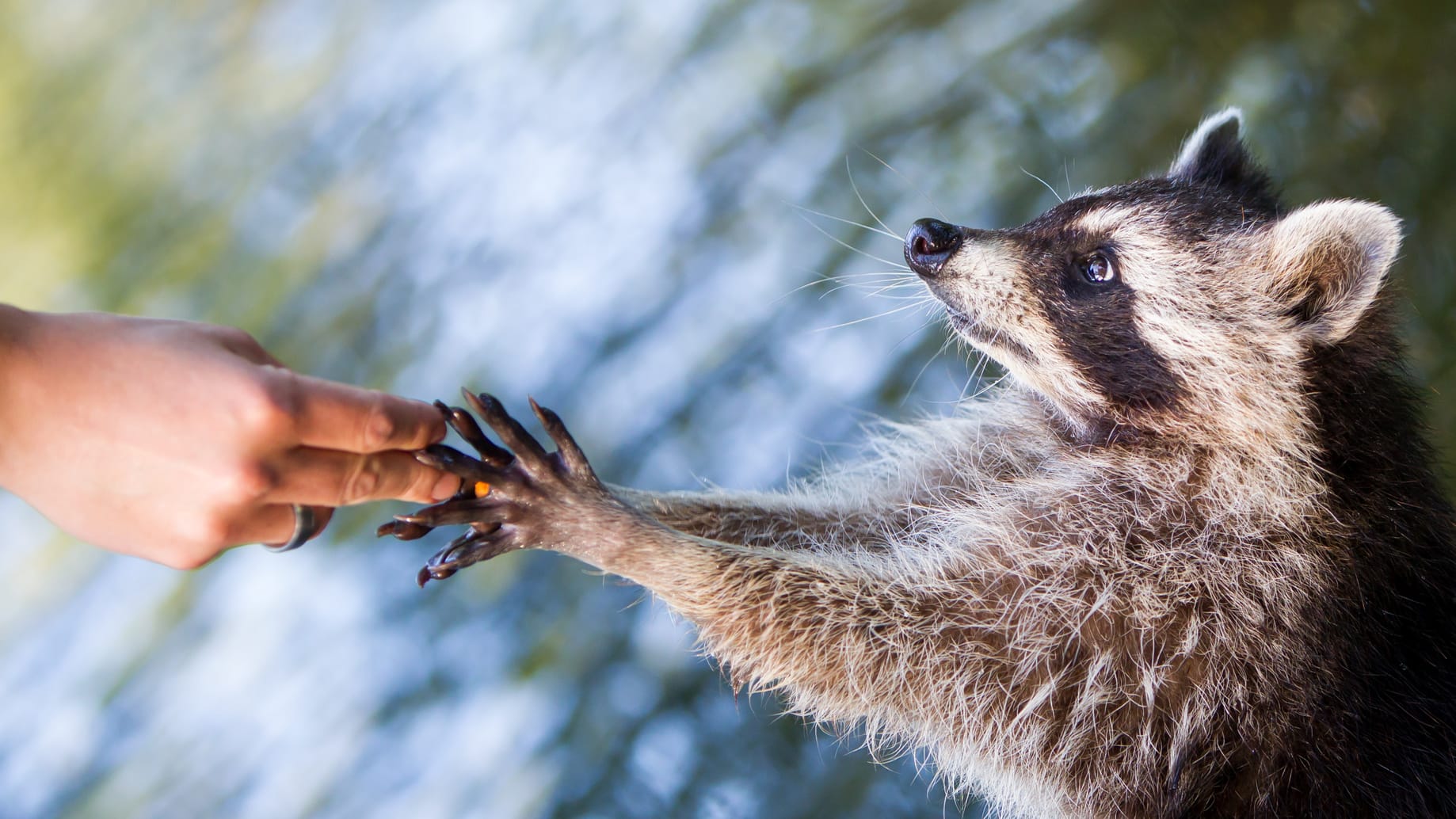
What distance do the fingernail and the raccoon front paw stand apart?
2 centimetres

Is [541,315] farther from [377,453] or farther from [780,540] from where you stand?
[377,453]

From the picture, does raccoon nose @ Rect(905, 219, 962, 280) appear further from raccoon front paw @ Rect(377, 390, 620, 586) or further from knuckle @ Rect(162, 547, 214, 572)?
knuckle @ Rect(162, 547, 214, 572)

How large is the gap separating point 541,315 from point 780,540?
1.18 m

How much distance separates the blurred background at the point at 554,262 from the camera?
2744 millimetres

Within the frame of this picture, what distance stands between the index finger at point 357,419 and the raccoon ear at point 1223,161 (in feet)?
5.20

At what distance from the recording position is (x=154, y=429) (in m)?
1.35

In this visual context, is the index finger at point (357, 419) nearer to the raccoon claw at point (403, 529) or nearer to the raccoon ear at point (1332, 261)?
the raccoon claw at point (403, 529)

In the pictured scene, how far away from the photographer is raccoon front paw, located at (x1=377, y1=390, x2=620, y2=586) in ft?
5.89

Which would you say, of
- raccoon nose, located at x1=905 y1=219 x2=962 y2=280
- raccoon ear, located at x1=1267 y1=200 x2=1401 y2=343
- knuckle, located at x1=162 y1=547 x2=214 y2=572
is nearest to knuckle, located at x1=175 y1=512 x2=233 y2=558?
knuckle, located at x1=162 y1=547 x2=214 y2=572

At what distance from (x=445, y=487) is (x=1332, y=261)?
5.07 feet

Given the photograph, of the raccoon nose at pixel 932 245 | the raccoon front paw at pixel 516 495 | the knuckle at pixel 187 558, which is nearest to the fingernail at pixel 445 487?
the raccoon front paw at pixel 516 495

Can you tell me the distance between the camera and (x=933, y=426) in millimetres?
2473

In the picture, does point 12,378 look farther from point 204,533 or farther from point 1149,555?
point 1149,555

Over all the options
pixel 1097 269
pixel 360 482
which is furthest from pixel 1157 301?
pixel 360 482
